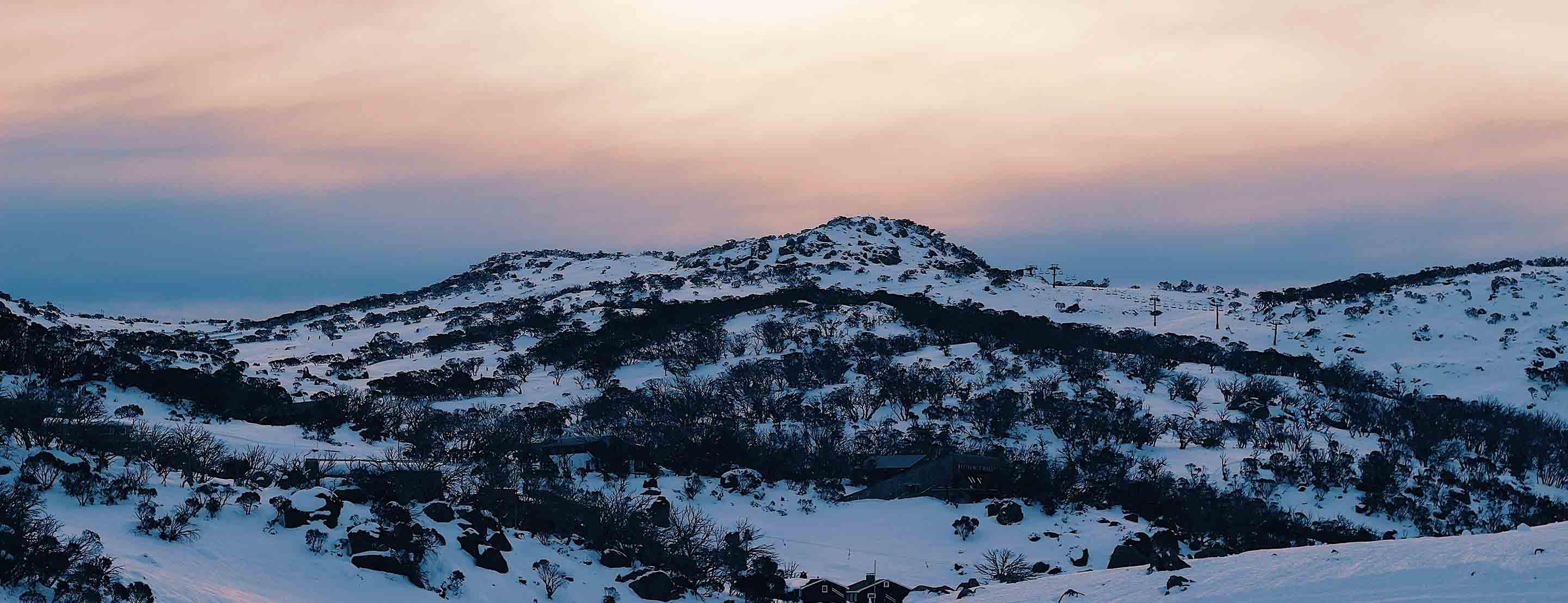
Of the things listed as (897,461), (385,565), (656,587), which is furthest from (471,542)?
(897,461)

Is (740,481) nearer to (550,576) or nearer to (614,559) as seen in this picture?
(614,559)

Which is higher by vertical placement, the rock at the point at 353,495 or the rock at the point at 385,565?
the rock at the point at 353,495

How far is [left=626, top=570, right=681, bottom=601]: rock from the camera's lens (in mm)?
36562

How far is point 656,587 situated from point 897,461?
29.1 metres

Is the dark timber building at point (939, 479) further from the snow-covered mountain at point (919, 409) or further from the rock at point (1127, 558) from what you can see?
the rock at point (1127, 558)

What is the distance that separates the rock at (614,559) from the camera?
3878 centimetres

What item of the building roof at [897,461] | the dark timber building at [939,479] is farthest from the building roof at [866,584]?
the building roof at [897,461]

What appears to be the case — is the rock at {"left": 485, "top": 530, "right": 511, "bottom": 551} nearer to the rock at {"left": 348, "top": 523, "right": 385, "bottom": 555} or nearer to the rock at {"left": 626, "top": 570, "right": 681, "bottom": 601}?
the rock at {"left": 348, "top": 523, "right": 385, "bottom": 555}

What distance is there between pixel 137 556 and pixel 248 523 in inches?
243

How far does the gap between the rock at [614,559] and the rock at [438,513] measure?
18.3 ft

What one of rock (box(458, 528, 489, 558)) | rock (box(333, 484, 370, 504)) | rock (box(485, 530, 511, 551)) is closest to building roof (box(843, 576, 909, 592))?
rock (box(485, 530, 511, 551))

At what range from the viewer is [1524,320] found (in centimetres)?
11144

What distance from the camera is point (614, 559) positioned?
128ft

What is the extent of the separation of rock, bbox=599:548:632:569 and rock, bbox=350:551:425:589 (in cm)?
742
